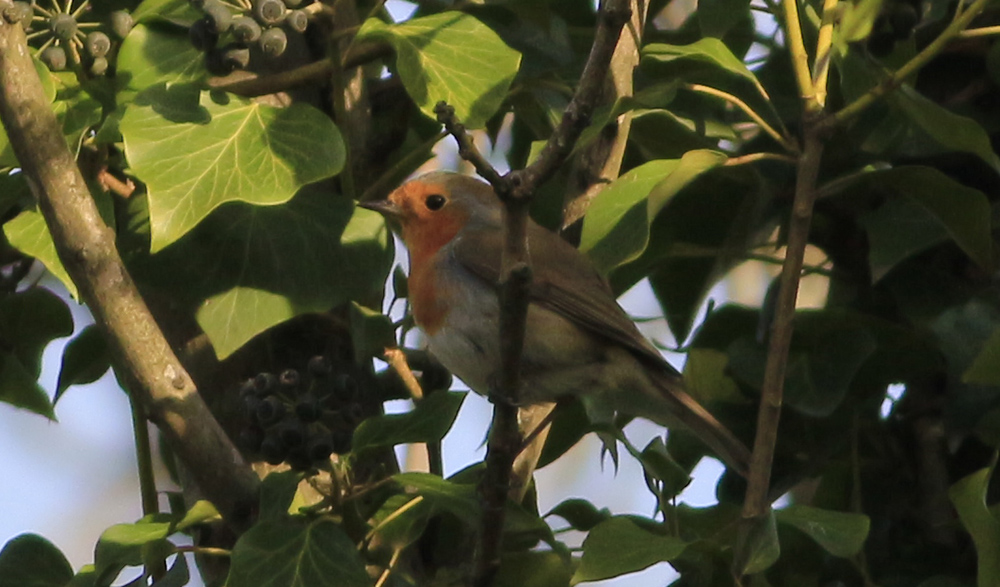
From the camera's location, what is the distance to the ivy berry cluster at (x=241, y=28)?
2.67 metres

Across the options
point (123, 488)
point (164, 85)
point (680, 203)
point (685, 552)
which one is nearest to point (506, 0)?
point (680, 203)

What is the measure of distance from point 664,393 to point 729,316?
25 centimetres

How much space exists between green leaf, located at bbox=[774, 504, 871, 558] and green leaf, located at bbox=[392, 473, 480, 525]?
58 centimetres

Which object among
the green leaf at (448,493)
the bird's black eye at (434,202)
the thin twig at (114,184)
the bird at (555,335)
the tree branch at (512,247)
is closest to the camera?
the tree branch at (512,247)

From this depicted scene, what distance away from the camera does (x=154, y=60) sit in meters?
2.87

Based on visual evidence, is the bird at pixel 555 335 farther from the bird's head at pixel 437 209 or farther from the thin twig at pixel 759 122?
the thin twig at pixel 759 122

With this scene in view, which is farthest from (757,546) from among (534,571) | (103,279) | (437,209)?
(437,209)

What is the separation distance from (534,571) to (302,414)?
600 mm

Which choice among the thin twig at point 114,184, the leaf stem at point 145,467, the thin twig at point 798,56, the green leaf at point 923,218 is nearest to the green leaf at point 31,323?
the leaf stem at point 145,467

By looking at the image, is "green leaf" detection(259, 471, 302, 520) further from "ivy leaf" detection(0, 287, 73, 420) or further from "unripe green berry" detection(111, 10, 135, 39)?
"unripe green berry" detection(111, 10, 135, 39)

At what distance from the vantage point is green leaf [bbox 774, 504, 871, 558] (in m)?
2.43

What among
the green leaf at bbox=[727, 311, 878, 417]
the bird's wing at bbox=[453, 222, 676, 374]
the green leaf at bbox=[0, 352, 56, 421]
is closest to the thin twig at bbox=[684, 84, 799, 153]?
the green leaf at bbox=[727, 311, 878, 417]

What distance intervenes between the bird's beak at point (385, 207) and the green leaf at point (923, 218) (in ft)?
3.71

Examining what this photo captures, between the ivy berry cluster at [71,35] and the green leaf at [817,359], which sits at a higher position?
the ivy berry cluster at [71,35]
